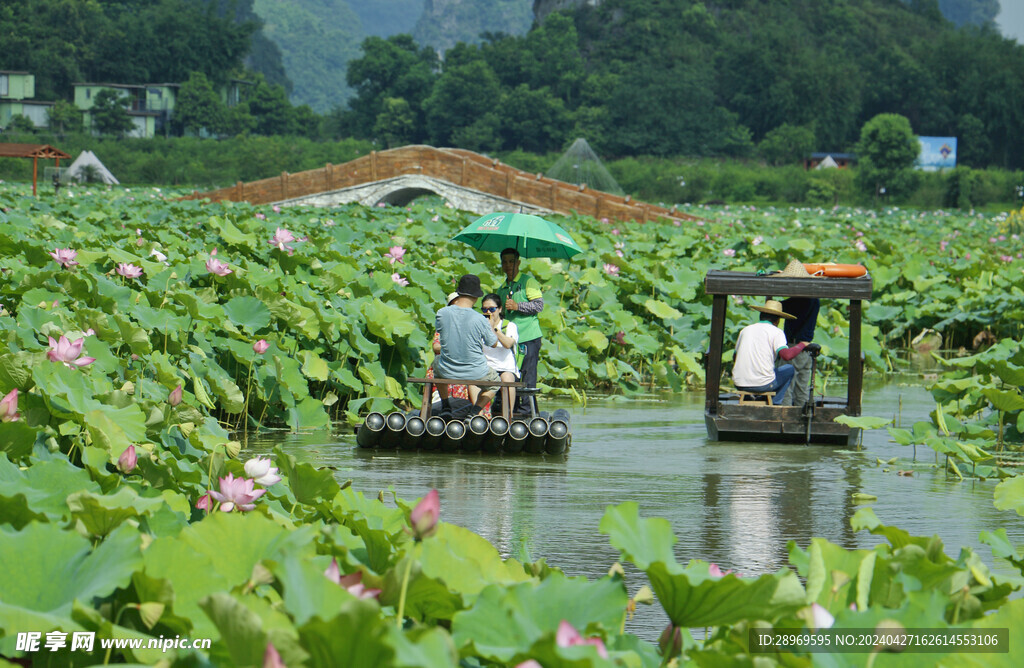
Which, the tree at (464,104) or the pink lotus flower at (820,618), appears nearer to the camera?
the pink lotus flower at (820,618)

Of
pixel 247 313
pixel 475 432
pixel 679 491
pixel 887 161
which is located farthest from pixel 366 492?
pixel 887 161

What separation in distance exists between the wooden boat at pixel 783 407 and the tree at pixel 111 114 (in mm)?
69376

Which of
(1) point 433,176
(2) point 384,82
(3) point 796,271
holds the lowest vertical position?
(3) point 796,271

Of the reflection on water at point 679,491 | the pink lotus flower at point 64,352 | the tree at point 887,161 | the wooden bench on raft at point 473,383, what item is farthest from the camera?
the tree at point 887,161

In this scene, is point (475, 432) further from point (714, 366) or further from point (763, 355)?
point (763, 355)

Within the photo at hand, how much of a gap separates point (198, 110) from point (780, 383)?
247 ft

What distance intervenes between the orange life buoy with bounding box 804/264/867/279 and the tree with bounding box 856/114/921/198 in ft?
147

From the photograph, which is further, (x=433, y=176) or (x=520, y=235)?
(x=433, y=176)

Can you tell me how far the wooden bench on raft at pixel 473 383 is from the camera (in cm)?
613

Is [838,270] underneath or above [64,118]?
underneath

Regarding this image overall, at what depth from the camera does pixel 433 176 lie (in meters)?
25.6

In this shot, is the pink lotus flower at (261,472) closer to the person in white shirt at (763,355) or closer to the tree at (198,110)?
the person in white shirt at (763,355)

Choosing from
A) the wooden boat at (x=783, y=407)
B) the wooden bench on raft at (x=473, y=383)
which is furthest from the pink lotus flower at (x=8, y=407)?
the wooden boat at (x=783, y=407)

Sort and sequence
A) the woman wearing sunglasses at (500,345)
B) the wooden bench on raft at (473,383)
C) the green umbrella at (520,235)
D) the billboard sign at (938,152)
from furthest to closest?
the billboard sign at (938,152), the green umbrella at (520,235), the woman wearing sunglasses at (500,345), the wooden bench on raft at (473,383)
